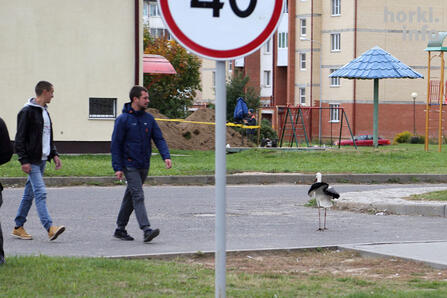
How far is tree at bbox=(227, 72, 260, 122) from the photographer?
69.8 m

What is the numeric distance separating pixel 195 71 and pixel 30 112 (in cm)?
4634

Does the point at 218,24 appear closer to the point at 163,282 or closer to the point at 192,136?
the point at 163,282

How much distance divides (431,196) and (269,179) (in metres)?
6.41

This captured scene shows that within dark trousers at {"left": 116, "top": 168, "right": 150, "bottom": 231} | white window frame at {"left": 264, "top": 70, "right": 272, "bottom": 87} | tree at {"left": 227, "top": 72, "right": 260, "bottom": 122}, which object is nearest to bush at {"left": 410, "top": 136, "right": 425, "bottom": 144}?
tree at {"left": 227, "top": 72, "right": 260, "bottom": 122}

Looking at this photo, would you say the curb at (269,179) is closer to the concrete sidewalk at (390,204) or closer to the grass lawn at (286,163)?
the grass lawn at (286,163)

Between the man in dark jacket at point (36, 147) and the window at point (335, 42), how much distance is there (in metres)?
60.6

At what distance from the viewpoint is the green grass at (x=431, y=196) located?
14.8m

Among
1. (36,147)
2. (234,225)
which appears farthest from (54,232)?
(234,225)

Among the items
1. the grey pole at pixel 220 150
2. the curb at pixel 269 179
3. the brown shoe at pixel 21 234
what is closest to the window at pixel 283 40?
the curb at pixel 269 179

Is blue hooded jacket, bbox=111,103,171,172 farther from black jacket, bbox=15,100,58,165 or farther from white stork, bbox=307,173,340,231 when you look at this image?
white stork, bbox=307,173,340,231

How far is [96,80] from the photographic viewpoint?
2958 centimetres

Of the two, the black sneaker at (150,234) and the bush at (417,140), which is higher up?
the black sneaker at (150,234)

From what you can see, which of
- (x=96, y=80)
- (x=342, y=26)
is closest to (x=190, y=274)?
(x=96, y=80)

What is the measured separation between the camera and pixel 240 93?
71.1 m
